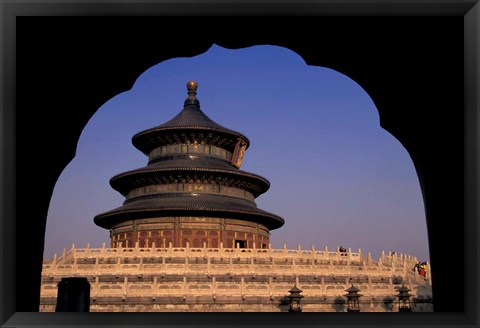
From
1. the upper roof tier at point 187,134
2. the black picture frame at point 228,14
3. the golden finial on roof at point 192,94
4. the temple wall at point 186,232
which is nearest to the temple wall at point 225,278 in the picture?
the temple wall at point 186,232

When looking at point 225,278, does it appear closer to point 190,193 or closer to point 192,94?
point 190,193

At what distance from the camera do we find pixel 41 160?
18.1 ft

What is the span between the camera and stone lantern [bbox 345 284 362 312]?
74.4ft

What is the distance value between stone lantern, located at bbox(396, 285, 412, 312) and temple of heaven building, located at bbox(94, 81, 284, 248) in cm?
1359

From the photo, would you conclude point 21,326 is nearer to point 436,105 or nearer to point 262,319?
point 262,319

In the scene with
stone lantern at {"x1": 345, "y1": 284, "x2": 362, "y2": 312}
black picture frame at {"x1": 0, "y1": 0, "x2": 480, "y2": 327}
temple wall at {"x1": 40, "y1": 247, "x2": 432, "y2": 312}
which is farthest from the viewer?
temple wall at {"x1": 40, "y1": 247, "x2": 432, "y2": 312}

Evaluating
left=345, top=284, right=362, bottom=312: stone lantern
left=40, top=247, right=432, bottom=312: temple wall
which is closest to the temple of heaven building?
left=40, top=247, right=432, bottom=312: temple wall

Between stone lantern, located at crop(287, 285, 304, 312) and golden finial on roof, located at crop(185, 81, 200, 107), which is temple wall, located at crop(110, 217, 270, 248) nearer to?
golden finial on roof, located at crop(185, 81, 200, 107)

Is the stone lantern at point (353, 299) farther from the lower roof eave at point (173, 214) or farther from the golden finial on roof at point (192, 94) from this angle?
the golden finial on roof at point (192, 94)

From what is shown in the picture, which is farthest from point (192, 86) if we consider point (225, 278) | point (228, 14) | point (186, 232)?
point (228, 14)

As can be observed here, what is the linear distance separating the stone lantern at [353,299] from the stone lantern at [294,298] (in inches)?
78.7

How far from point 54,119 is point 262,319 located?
301 cm

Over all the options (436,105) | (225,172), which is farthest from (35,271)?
(225,172)

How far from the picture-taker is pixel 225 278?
25703 mm
